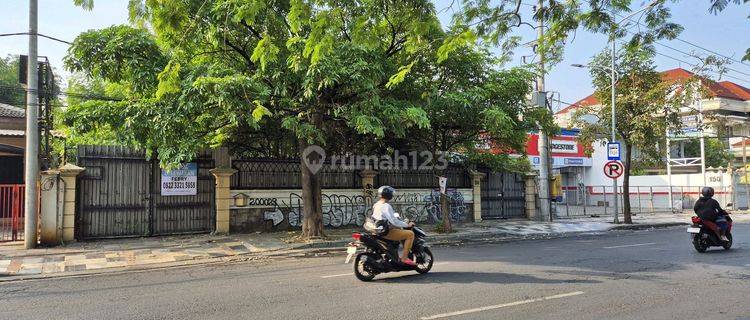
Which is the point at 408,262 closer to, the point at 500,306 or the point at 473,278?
the point at 473,278

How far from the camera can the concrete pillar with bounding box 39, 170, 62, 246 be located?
41.0ft

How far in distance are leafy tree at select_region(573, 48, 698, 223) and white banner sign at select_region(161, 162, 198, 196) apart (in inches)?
572

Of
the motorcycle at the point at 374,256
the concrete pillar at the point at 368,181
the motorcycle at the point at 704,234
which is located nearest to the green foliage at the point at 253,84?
the concrete pillar at the point at 368,181

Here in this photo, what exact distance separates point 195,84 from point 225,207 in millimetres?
5092

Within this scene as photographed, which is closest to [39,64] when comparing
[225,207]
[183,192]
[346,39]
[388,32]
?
[183,192]

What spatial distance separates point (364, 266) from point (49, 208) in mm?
9065

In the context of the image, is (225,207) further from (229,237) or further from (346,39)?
(346,39)

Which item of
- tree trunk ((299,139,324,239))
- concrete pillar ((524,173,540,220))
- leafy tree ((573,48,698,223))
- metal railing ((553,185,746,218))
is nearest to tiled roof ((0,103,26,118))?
tree trunk ((299,139,324,239))

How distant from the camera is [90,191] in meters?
13.7

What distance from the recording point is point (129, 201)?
14.1m

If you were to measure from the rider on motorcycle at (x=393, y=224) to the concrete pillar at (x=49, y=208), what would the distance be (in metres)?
9.00

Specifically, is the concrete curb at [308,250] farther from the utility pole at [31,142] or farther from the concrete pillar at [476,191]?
the concrete pillar at [476,191]

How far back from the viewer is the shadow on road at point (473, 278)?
7.89 meters

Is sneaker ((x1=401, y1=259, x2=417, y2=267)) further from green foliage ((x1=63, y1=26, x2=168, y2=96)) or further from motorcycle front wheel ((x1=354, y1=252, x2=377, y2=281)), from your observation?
green foliage ((x1=63, y1=26, x2=168, y2=96))
